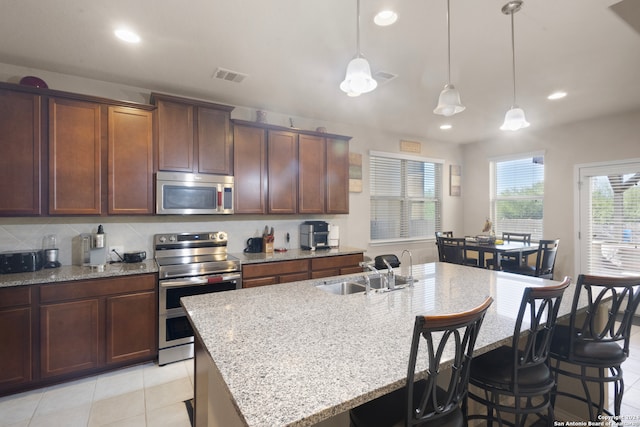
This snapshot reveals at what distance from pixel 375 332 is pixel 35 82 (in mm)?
3359

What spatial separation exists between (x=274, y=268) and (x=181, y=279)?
94cm

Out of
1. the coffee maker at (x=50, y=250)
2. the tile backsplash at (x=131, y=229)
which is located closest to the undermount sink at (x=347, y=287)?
the tile backsplash at (x=131, y=229)

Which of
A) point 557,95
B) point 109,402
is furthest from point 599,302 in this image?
point 109,402

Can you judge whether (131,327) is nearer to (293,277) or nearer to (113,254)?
(113,254)

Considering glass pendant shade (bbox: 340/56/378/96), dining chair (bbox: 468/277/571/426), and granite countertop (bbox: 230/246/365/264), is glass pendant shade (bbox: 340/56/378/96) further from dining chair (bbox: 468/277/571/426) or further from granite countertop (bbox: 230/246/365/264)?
granite countertop (bbox: 230/246/365/264)

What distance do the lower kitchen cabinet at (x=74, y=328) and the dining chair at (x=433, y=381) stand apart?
2.33 metres

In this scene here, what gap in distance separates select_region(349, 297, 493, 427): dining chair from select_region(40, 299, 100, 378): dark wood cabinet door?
8.03 feet

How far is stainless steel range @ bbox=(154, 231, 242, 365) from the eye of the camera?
9.37 ft

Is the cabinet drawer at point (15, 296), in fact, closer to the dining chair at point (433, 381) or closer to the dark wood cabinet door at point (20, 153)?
the dark wood cabinet door at point (20, 153)

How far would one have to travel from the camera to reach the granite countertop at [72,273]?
7.76 feet

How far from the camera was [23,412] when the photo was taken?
2215 millimetres

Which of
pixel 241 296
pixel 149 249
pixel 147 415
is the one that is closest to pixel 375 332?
pixel 241 296

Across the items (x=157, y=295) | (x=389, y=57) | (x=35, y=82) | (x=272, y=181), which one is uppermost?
(x=389, y=57)

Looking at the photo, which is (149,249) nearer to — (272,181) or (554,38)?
(272,181)
